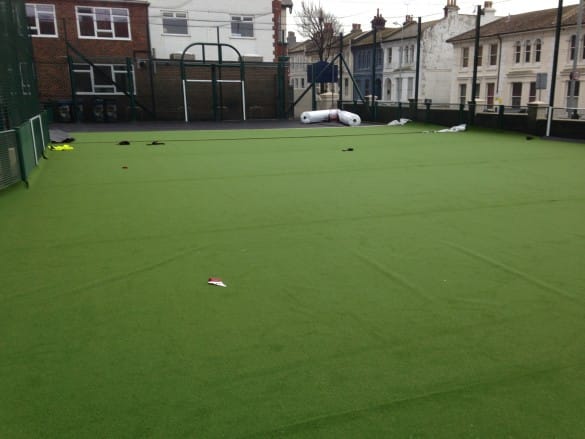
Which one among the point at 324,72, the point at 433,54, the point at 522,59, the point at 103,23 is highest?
the point at 103,23

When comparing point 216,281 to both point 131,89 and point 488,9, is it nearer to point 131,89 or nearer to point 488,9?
point 131,89

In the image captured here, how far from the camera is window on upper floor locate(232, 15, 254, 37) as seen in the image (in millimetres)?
33000

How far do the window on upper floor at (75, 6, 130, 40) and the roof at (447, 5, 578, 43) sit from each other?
26281mm

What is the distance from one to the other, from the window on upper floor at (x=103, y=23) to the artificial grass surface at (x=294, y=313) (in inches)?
935

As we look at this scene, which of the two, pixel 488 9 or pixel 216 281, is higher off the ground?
pixel 488 9

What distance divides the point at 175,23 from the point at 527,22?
24.9 m

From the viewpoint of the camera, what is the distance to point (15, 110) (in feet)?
33.6

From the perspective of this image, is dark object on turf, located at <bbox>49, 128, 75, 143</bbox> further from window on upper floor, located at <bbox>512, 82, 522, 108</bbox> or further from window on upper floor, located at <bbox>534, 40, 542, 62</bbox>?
window on upper floor, located at <bbox>512, 82, 522, 108</bbox>

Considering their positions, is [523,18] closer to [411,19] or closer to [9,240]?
[411,19]

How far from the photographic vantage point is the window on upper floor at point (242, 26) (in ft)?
108

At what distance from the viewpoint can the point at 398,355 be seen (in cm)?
308

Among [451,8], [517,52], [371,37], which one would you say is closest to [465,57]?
[517,52]

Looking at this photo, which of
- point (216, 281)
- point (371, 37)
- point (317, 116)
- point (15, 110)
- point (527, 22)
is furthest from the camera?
point (371, 37)

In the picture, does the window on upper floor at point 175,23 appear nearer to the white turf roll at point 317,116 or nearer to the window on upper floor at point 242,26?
the window on upper floor at point 242,26
